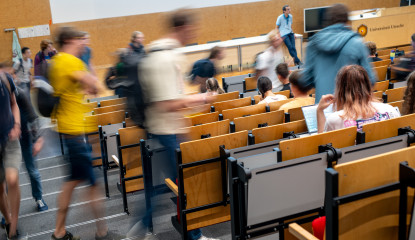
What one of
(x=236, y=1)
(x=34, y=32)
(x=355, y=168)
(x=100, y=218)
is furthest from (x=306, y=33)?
(x=355, y=168)

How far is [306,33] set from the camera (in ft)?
46.1

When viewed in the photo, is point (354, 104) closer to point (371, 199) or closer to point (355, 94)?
point (355, 94)

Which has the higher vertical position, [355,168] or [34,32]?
[34,32]

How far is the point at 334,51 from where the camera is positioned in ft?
12.0

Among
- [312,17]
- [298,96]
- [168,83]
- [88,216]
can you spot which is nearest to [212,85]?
[298,96]

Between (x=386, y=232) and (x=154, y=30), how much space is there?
11590mm

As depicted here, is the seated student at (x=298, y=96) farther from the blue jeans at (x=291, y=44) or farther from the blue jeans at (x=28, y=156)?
the blue jeans at (x=291, y=44)

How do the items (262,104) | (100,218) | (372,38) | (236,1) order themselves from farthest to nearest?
(236,1), (372,38), (262,104), (100,218)

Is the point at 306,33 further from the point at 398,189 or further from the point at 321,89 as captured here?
the point at 398,189

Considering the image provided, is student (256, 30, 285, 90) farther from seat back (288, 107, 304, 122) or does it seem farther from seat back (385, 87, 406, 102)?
seat back (288, 107, 304, 122)

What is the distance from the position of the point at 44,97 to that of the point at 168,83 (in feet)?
3.62

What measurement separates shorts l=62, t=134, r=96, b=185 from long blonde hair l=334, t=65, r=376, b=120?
1.86 meters

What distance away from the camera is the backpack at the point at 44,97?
309 cm

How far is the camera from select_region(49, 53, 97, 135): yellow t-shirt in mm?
2986
